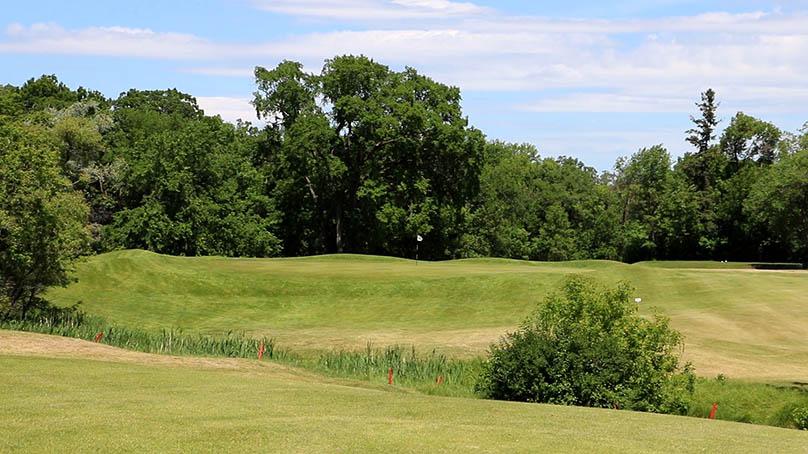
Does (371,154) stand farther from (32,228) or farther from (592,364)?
(592,364)

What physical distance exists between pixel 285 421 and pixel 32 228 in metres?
31.1

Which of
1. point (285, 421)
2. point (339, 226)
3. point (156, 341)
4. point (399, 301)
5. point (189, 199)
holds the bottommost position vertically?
point (156, 341)

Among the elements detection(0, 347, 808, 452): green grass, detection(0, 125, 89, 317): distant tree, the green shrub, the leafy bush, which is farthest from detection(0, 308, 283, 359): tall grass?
the green shrub

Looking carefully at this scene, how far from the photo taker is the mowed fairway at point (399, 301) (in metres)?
40.8

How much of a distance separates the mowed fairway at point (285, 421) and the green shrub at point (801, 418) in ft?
15.2

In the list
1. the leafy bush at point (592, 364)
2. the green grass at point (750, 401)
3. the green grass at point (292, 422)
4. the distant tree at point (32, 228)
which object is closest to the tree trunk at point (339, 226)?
the distant tree at point (32, 228)

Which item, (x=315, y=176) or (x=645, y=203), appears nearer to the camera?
(x=315, y=176)

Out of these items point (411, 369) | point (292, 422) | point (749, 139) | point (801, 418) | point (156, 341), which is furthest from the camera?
point (749, 139)

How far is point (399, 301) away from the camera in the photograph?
50781mm

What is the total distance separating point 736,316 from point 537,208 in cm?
7310

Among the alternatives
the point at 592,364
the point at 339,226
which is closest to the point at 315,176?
the point at 339,226

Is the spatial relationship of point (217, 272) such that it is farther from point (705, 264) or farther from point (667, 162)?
point (667, 162)

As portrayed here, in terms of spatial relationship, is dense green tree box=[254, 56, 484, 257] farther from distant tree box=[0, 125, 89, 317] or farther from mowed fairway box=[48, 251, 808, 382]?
distant tree box=[0, 125, 89, 317]

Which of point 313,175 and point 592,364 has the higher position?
point 313,175
